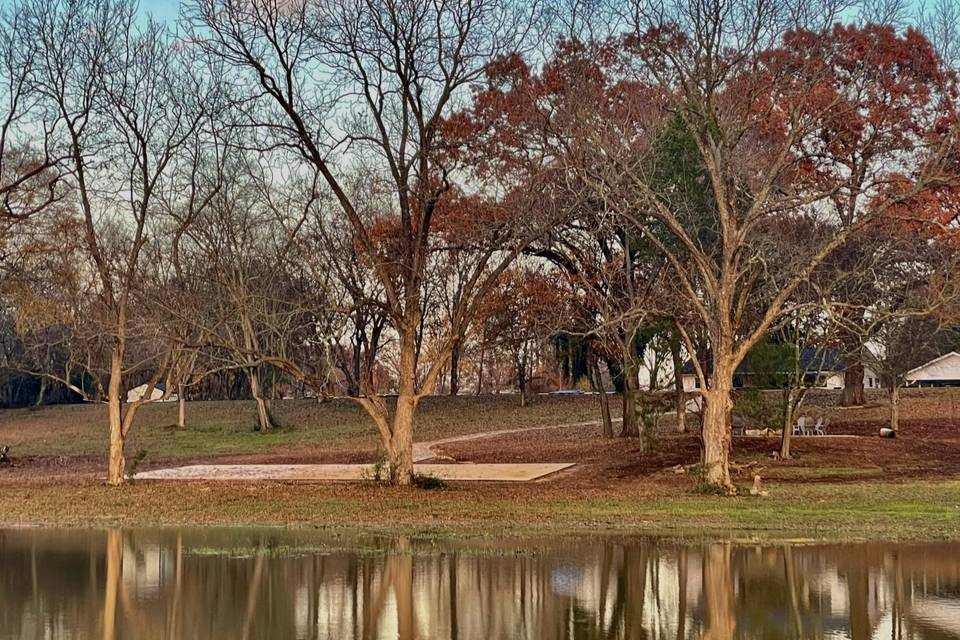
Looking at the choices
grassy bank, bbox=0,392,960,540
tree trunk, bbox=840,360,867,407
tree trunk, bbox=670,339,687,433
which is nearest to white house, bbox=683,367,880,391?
tree trunk, bbox=840,360,867,407

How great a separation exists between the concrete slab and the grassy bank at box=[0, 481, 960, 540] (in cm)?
280

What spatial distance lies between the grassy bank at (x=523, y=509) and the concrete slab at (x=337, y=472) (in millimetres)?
2800

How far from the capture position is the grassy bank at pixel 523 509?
62.5 ft

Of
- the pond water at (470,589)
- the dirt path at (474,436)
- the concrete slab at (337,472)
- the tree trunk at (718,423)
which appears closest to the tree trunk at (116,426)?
the concrete slab at (337,472)

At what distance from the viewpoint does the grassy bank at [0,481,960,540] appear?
19.0 m

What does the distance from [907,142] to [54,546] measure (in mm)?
25777

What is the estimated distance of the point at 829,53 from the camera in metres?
26.0

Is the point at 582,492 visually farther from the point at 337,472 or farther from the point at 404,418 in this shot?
the point at 337,472

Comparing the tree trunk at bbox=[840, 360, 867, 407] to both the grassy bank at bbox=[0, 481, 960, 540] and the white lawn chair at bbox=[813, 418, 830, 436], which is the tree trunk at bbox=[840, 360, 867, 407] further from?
the grassy bank at bbox=[0, 481, 960, 540]

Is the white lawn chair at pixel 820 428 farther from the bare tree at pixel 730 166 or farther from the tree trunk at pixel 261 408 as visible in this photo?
the tree trunk at pixel 261 408

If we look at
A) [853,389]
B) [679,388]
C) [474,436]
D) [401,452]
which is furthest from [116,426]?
[853,389]

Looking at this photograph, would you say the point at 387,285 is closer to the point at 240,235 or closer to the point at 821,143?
the point at 240,235

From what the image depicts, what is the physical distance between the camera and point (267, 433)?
51656mm

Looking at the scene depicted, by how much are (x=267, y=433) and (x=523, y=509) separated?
31631mm
